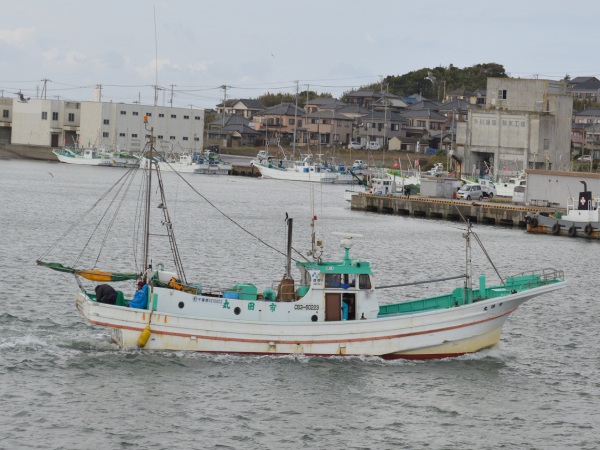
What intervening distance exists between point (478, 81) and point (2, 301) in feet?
555

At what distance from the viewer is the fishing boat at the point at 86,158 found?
487ft

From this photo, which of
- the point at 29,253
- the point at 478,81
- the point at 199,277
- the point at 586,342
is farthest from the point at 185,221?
the point at 478,81

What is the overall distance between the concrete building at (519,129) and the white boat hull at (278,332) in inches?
2843

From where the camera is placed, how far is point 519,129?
3942 inches

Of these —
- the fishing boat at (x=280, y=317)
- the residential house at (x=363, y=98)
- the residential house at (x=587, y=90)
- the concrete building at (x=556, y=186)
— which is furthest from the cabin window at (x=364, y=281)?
the residential house at (x=587, y=90)

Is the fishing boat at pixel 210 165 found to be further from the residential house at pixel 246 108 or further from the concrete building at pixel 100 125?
the residential house at pixel 246 108

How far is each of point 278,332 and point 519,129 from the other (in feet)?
246

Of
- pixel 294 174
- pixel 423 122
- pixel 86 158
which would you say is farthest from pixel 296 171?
pixel 86 158

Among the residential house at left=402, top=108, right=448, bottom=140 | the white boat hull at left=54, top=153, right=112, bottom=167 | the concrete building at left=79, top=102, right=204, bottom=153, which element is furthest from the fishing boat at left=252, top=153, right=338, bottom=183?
the residential house at left=402, top=108, right=448, bottom=140

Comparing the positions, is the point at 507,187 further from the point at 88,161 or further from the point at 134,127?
the point at 134,127

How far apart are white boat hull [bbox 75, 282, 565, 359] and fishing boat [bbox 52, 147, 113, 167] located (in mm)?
121482

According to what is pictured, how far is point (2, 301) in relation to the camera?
123ft

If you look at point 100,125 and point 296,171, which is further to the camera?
point 100,125

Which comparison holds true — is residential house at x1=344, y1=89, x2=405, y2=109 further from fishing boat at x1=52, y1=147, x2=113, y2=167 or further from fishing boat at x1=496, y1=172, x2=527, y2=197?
fishing boat at x1=496, y1=172, x2=527, y2=197
